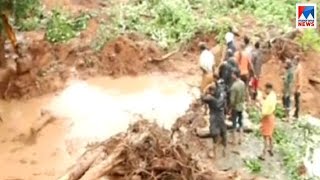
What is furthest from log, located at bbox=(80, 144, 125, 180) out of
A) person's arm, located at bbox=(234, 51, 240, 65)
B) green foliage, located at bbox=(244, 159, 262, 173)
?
person's arm, located at bbox=(234, 51, 240, 65)

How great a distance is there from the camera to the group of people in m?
11.6

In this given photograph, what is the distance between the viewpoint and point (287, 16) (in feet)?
61.3

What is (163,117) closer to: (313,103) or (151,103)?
(151,103)

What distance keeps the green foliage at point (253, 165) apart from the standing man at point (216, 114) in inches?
18.0

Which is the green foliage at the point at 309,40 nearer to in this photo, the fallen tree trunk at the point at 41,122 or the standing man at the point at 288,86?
the standing man at the point at 288,86

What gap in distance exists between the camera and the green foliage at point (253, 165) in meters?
11.6

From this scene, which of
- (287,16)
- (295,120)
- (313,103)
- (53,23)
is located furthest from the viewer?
(287,16)

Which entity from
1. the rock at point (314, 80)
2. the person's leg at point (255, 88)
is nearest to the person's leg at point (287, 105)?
the person's leg at point (255, 88)

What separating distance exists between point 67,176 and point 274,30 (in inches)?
328

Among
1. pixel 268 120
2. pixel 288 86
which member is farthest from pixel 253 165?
pixel 288 86

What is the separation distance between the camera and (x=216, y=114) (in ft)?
37.8

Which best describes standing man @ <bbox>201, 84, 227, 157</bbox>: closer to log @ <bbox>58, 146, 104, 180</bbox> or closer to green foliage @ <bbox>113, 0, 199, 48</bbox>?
log @ <bbox>58, 146, 104, 180</bbox>

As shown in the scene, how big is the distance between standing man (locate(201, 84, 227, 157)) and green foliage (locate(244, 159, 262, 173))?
46 centimetres

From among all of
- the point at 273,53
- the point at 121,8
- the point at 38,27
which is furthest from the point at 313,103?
the point at 38,27
